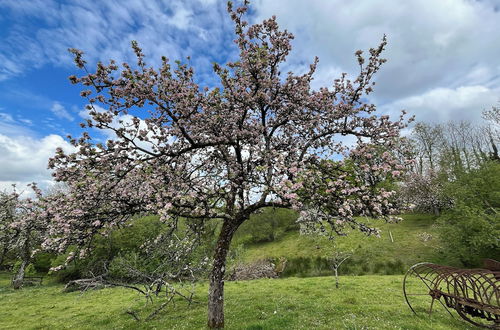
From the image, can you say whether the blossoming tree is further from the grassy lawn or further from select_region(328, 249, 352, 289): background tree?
select_region(328, 249, 352, 289): background tree

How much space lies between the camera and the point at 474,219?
2797cm

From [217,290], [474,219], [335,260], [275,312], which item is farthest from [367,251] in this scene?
[217,290]

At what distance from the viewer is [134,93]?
381 inches

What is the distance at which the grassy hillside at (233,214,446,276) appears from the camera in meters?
32.5

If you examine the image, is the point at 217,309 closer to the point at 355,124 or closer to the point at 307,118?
the point at 307,118

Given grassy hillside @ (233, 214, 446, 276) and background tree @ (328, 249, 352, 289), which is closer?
background tree @ (328, 249, 352, 289)

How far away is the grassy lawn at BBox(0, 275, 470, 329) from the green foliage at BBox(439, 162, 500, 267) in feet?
47.5

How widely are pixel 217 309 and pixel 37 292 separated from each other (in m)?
30.5

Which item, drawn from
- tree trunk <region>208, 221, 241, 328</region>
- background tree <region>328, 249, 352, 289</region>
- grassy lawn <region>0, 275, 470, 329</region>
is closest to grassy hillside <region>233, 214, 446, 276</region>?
background tree <region>328, 249, 352, 289</region>

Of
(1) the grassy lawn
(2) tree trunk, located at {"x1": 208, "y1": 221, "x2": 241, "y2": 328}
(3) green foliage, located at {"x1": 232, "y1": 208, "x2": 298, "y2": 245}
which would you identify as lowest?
(1) the grassy lawn

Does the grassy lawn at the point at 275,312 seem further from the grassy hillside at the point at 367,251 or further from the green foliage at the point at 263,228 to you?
the green foliage at the point at 263,228

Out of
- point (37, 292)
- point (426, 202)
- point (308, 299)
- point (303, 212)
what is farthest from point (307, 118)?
point (426, 202)

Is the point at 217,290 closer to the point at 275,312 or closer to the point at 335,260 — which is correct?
the point at 275,312

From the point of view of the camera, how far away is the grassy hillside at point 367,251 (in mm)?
32469
